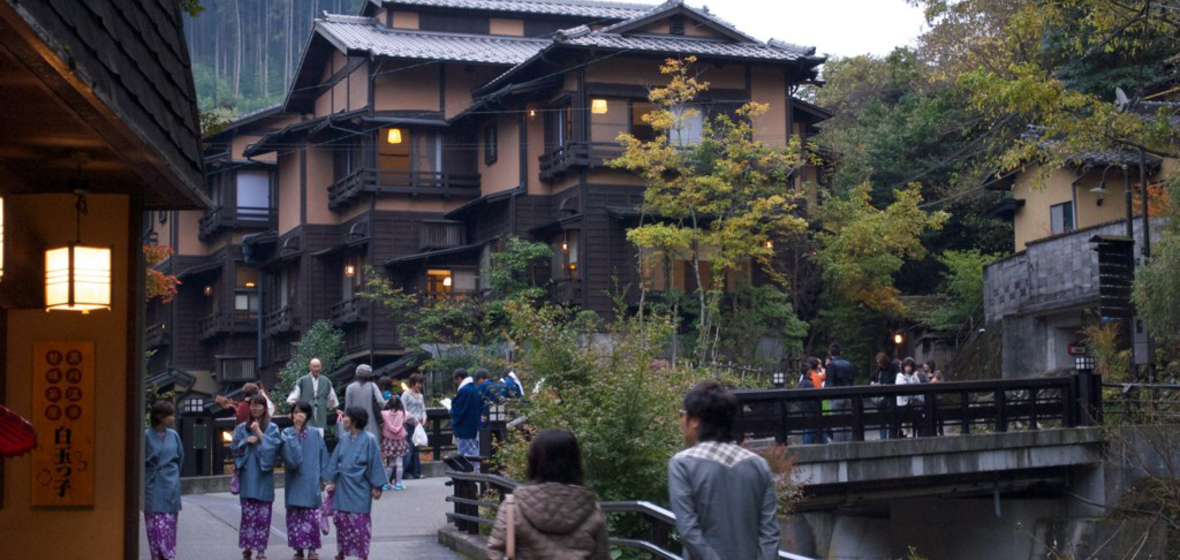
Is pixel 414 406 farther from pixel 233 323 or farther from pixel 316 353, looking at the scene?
pixel 233 323

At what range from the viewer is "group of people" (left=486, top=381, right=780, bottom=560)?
643 centimetres

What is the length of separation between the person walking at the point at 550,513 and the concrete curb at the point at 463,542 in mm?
6752

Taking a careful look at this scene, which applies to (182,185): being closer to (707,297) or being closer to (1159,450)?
(1159,450)

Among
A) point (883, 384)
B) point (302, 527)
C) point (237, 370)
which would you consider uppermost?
point (237, 370)

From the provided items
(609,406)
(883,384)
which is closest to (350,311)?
(883,384)

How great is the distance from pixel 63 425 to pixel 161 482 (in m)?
3.88

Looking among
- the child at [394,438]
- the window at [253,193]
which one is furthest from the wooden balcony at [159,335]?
the child at [394,438]

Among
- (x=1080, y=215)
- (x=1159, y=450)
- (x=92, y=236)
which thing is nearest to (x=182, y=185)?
(x=92, y=236)

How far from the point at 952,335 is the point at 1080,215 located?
648 centimetres

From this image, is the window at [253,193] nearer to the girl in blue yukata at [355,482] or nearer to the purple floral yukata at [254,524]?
the purple floral yukata at [254,524]

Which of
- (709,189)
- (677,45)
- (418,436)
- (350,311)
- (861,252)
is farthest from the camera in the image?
(350,311)

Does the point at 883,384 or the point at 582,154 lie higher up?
the point at 582,154

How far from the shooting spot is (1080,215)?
119 feet

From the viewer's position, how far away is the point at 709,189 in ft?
112
